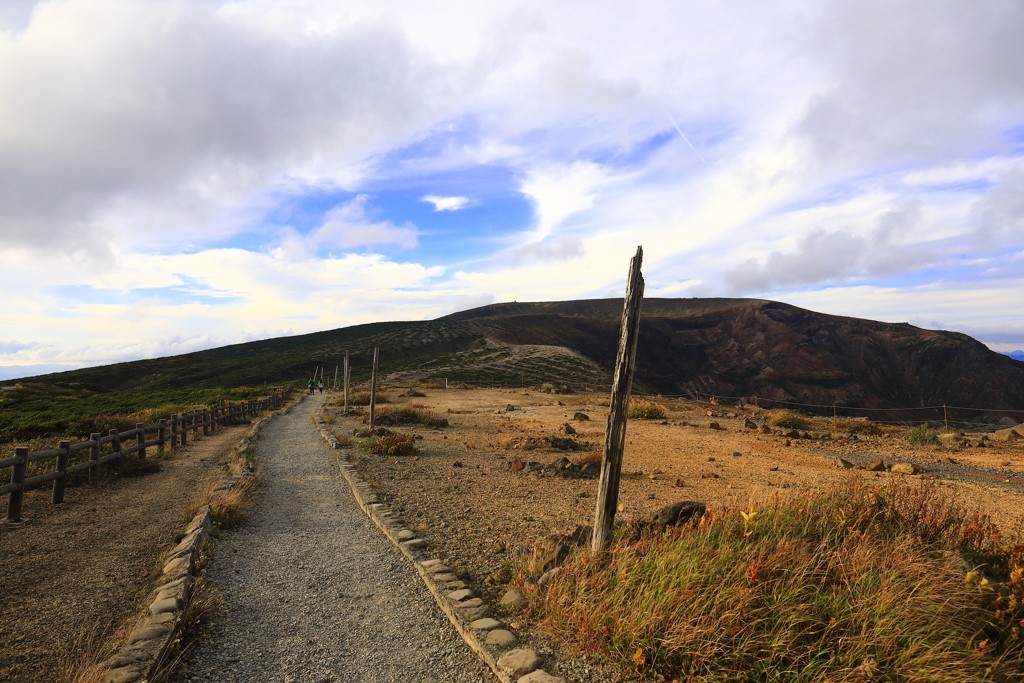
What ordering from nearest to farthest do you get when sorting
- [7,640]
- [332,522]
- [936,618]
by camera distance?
1. [936,618]
2. [7,640]
3. [332,522]

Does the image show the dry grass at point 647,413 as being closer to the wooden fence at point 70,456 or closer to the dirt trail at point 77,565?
the wooden fence at point 70,456

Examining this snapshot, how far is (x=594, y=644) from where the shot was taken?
12.3 feet

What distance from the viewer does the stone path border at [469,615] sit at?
3.57 metres

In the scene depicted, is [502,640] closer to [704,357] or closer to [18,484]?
[18,484]

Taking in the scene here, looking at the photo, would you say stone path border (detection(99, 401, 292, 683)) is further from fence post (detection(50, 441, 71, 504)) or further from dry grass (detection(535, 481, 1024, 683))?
fence post (detection(50, 441, 71, 504))

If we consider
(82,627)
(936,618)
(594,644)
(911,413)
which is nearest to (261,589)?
(82,627)

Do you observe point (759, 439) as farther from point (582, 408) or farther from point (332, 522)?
point (332, 522)

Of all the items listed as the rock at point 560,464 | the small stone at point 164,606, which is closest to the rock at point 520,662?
the small stone at point 164,606

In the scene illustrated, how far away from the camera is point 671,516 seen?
5.37 meters

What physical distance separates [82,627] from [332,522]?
11.8ft

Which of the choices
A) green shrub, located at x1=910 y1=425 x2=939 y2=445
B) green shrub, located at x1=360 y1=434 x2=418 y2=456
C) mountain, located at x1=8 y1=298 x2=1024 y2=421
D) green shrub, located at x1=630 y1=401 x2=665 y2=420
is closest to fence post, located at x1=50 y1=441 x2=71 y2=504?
green shrub, located at x1=360 y1=434 x2=418 y2=456

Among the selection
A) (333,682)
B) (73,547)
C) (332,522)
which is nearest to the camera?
(333,682)

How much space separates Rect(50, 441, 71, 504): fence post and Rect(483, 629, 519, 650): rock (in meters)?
8.74

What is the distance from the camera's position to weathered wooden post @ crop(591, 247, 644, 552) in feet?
15.4
